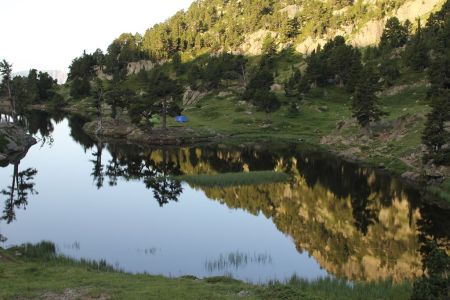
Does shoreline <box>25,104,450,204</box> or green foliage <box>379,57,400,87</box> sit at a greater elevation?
green foliage <box>379,57,400,87</box>

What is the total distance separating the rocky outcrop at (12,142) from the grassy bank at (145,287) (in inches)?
2666

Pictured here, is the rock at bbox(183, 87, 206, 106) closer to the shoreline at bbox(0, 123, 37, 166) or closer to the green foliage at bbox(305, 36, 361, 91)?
the green foliage at bbox(305, 36, 361, 91)

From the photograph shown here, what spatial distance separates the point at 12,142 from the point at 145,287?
283ft

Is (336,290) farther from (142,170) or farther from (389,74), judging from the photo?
(389,74)

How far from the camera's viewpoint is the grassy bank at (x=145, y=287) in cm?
2639

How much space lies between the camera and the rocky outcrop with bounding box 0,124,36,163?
95.7 metres

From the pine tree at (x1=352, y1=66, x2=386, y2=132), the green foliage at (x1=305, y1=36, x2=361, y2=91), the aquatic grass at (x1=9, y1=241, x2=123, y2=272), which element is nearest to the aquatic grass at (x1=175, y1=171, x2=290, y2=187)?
the pine tree at (x1=352, y1=66, x2=386, y2=132)

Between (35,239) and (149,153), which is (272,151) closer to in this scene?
(149,153)

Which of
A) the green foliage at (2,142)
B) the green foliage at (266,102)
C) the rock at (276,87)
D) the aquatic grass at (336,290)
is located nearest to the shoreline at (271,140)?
the green foliage at (266,102)

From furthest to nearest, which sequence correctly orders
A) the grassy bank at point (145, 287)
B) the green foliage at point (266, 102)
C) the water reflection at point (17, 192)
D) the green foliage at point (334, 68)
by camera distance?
1. the green foliage at point (334, 68)
2. the green foliage at point (266, 102)
3. the water reflection at point (17, 192)
4. the grassy bank at point (145, 287)

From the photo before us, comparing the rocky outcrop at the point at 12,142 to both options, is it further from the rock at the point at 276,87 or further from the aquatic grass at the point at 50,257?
the rock at the point at 276,87

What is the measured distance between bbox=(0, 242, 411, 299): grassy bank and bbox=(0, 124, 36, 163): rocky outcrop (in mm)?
67728

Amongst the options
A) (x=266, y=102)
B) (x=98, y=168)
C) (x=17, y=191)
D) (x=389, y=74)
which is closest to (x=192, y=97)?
(x=266, y=102)

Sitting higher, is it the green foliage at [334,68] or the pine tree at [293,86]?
the green foliage at [334,68]
